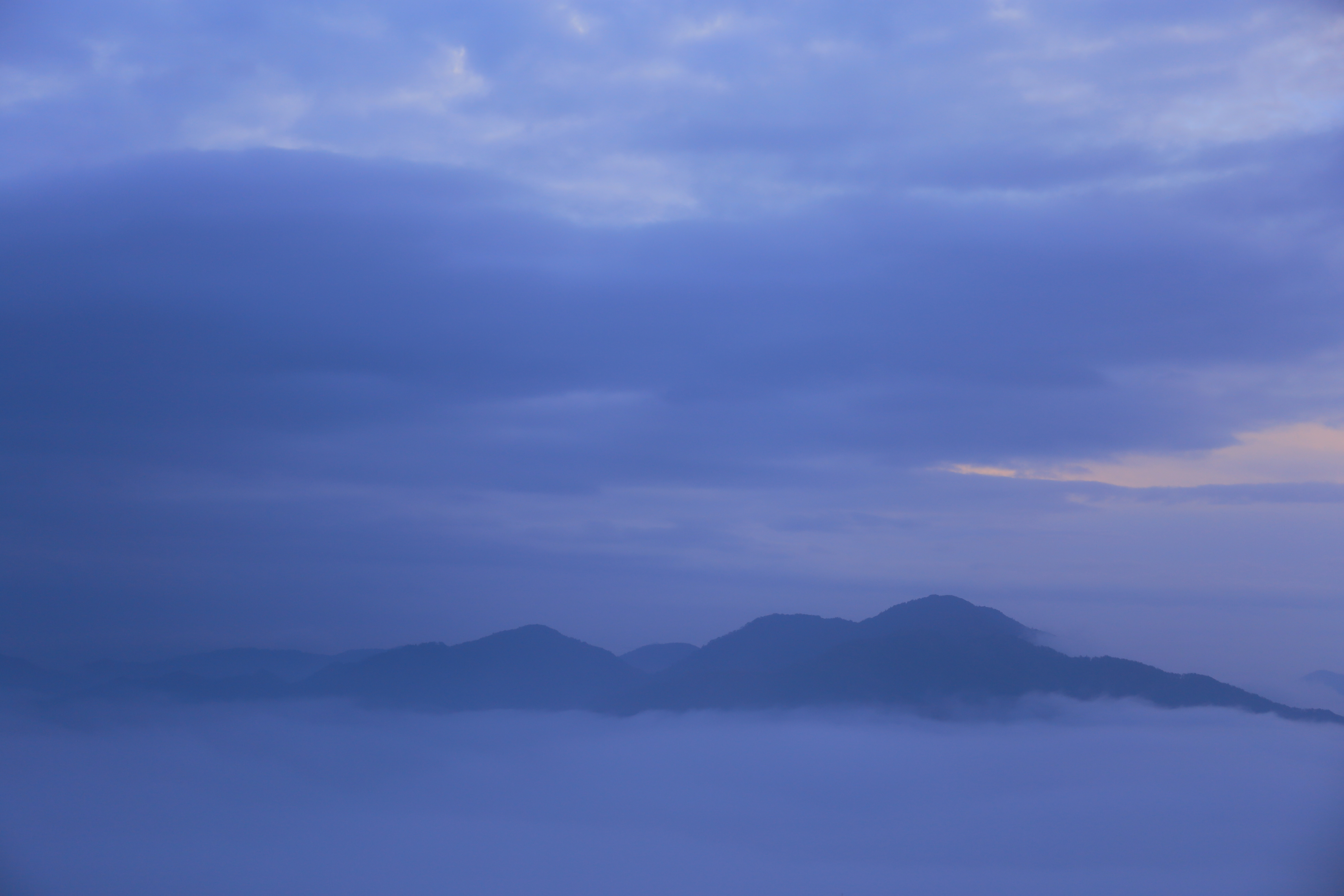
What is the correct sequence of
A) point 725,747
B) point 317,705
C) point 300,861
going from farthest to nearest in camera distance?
1. point 317,705
2. point 725,747
3. point 300,861

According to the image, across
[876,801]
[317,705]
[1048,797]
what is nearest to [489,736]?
[317,705]

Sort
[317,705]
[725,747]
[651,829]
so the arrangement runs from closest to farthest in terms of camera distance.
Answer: [651,829], [725,747], [317,705]

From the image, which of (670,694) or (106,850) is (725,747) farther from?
(106,850)

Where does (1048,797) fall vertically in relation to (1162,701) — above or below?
below

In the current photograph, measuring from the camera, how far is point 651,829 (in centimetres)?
15675

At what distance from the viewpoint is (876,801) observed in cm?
14288

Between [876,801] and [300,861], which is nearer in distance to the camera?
[300,861]

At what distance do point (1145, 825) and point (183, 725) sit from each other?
151 metres

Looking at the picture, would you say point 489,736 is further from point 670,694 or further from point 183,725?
point 183,725

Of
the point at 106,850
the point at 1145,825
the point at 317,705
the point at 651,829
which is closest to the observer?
the point at 1145,825

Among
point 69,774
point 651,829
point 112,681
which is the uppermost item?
point 112,681

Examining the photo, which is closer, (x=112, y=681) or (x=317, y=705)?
(x=112, y=681)

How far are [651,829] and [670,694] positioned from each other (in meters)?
36.1

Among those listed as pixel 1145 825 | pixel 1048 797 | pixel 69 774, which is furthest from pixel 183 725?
pixel 1145 825
